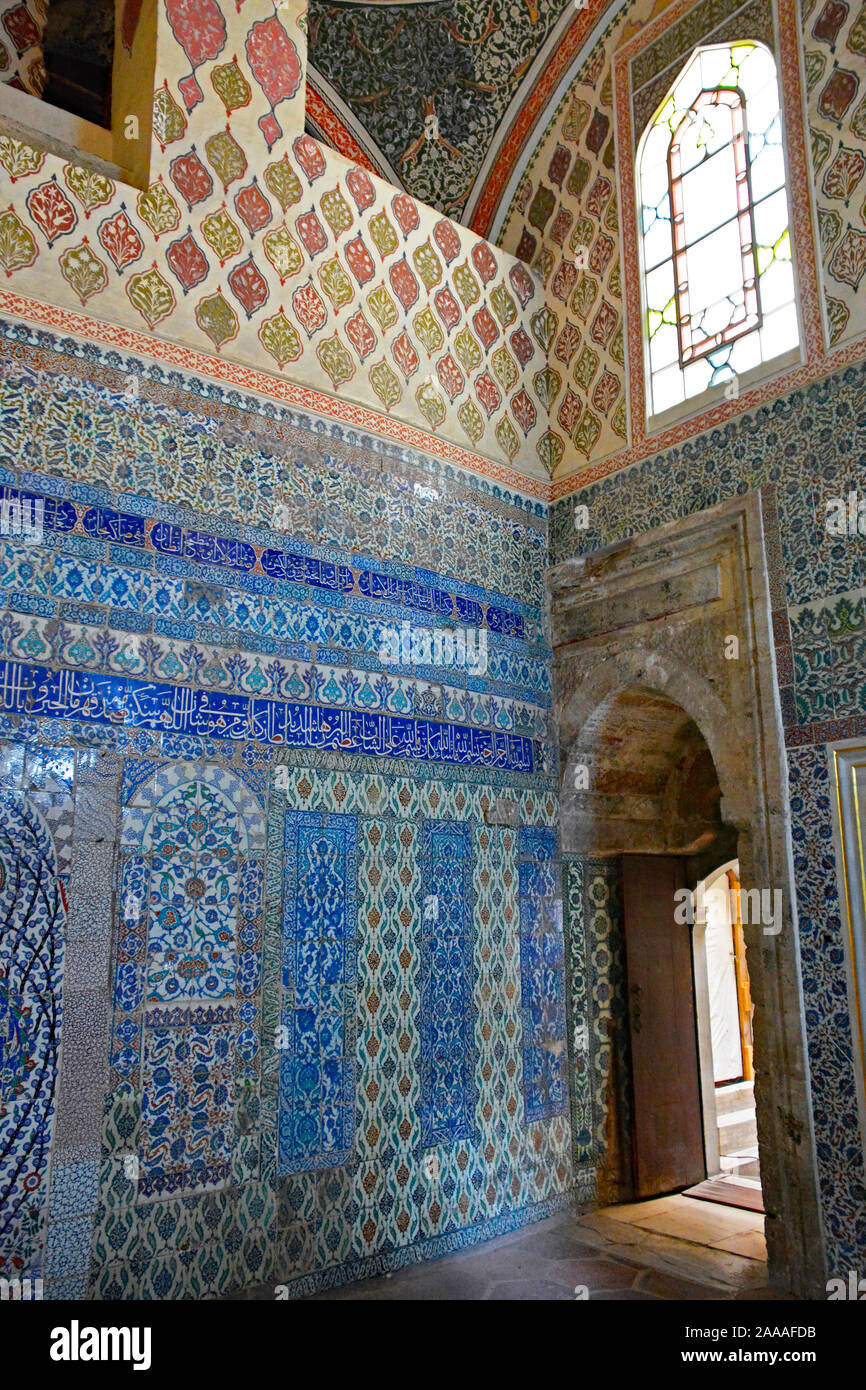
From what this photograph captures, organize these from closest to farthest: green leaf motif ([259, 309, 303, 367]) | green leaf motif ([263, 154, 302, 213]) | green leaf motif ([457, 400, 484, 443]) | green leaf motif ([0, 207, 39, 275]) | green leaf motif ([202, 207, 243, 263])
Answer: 1. green leaf motif ([0, 207, 39, 275])
2. green leaf motif ([202, 207, 243, 263])
3. green leaf motif ([259, 309, 303, 367])
4. green leaf motif ([263, 154, 302, 213])
5. green leaf motif ([457, 400, 484, 443])

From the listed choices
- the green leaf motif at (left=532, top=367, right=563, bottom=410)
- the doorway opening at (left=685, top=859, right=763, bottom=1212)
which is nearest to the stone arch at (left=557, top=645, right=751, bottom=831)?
the doorway opening at (left=685, top=859, right=763, bottom=1212)

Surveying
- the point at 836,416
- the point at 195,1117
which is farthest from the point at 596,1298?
the point at 836,416

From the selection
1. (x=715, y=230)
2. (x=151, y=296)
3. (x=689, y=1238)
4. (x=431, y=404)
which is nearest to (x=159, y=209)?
(x=151, y=296)

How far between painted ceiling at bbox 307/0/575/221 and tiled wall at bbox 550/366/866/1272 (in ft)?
9.45

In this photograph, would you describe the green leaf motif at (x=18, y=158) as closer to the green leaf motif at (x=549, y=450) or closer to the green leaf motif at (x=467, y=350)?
the green leaf motif at (x=467, y=350)

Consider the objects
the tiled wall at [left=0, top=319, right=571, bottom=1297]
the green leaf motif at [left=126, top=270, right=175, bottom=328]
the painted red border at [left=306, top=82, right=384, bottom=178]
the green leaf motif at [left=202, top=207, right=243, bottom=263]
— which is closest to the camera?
the tiled wall at [left=0, top=319, right=571, bottom=1297]

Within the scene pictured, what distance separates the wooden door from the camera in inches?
205

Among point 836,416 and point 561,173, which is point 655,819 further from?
point 561,173

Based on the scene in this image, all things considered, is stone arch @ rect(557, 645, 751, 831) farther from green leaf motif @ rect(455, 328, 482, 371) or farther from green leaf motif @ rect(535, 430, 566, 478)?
green leaf motif @ rect(455, 328, 482, 371)

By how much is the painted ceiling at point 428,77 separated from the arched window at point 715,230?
1.20m

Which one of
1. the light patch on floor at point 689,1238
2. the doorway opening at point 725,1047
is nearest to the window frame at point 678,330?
the doorway opening at point 725,1047

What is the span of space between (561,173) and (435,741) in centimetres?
350

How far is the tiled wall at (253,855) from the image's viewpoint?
335 cm

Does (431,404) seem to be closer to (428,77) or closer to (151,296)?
(151,296)
